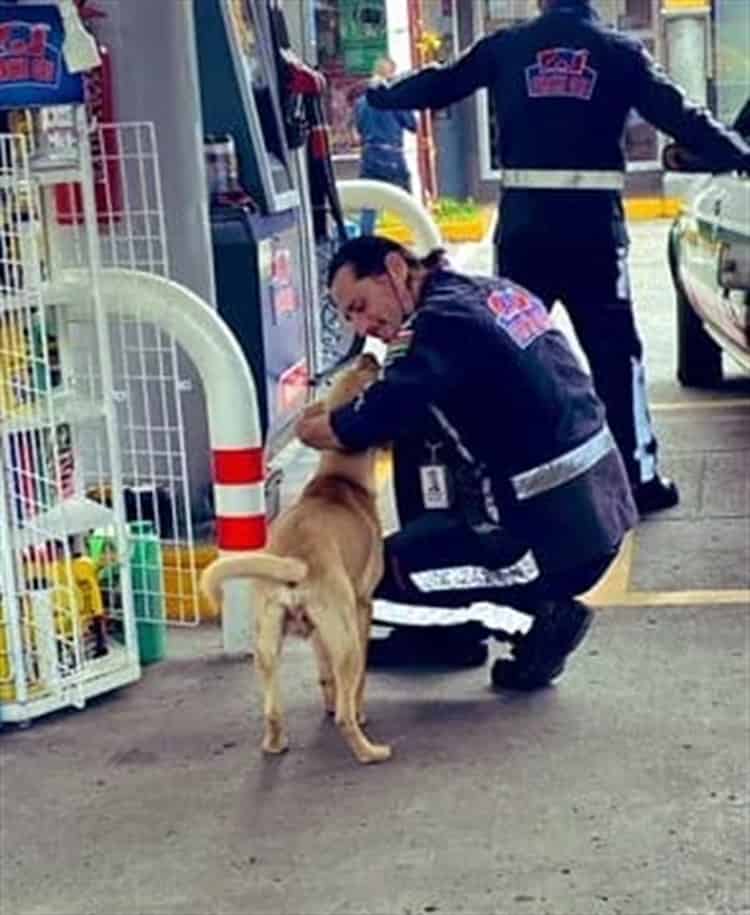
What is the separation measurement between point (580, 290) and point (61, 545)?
2147mm

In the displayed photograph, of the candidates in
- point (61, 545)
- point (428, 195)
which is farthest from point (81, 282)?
point (428, 195)

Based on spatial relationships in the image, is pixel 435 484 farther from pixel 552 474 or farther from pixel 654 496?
pixel 654 496

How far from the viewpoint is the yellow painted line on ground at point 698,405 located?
8594mm

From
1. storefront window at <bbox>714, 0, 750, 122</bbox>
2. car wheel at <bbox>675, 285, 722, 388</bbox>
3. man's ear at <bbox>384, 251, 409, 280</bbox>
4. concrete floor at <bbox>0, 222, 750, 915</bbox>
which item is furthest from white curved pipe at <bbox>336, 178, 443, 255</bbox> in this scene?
storefront window at <bbox>714, 0, 750, 122</bbox>

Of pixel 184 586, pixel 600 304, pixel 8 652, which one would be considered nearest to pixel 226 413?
pixel 184 586

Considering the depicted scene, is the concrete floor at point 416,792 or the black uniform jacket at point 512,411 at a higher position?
the black uniform jacket at point 512,411

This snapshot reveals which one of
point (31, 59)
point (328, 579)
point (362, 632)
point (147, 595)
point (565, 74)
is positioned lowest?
point (147, 595)

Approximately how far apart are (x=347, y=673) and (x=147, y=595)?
1070mm

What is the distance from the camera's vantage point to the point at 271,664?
4.60m

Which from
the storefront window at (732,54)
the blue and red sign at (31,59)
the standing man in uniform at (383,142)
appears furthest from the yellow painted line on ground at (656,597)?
the standing man in uniform at (383,142)

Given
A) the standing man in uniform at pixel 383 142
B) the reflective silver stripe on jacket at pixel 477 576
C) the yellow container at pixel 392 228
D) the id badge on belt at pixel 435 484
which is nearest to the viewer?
the reflective silver stripe on jacket at pixel 477 576

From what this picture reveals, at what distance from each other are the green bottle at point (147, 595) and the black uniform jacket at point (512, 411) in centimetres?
100

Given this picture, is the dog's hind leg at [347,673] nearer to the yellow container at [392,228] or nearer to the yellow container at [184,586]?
the yellow container at [184,586]

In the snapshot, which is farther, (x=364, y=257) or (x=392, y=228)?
(x=392, y=228)
